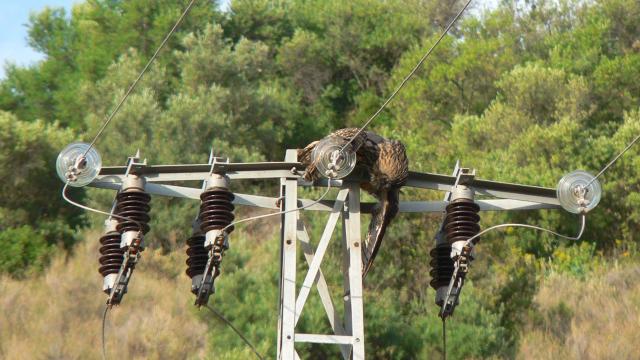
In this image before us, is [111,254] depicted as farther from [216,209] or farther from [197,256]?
[216,209]

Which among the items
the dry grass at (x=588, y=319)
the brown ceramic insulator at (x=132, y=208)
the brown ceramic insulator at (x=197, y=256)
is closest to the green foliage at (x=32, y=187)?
the dry grass at (x=588, y=319)

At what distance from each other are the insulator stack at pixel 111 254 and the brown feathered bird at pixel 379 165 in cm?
161

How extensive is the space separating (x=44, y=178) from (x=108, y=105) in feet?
25.7

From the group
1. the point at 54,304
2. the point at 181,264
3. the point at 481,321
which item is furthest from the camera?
the point at 181,264

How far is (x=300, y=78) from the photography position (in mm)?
46844

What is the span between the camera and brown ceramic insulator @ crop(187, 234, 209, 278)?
1105cm

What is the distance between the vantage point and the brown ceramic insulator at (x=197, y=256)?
11.0 m

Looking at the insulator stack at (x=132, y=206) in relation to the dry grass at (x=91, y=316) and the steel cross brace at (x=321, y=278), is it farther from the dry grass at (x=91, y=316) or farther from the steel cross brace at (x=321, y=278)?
the dry grass at (x=91, y=316)

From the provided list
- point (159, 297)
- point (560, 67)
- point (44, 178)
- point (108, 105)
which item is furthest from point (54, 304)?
point (560, 67)

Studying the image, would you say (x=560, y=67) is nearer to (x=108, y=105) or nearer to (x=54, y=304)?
(x=108, y=105)

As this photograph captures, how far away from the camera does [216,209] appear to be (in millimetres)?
10672

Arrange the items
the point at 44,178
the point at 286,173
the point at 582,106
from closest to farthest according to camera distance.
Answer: the point at 286,173 < the point at 44,178 < the point at 582,106

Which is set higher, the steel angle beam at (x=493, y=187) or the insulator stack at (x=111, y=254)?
the steel angle beam at (x=493, y=187)

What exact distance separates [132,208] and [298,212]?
4.54ft
